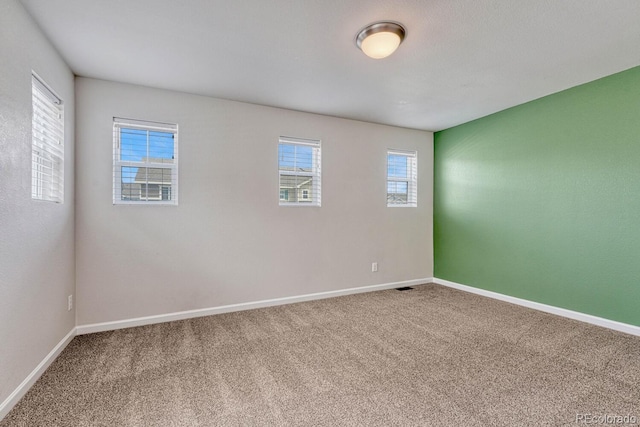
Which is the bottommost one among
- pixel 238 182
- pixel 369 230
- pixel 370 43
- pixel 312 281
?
pixel 312 281

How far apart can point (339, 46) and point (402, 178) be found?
280cm

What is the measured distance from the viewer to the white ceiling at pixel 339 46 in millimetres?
1977

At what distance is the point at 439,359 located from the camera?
2.36 metres

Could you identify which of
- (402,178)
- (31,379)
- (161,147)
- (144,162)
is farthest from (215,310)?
(402,178)

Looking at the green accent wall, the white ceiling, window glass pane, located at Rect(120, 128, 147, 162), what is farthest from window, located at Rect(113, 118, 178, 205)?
the green accent wall

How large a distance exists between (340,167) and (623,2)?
2951mm

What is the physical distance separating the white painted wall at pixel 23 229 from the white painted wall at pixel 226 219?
46 centimetres

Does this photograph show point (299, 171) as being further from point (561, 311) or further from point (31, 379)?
→ point (561, 311)

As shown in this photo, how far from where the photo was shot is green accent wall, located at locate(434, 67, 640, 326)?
9.48 ft

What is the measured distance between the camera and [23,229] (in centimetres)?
196

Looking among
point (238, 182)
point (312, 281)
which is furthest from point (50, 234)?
point (312, 281)

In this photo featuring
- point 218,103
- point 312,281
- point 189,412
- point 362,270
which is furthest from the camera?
point 362,270

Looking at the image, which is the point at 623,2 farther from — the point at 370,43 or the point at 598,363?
the point at 598,363

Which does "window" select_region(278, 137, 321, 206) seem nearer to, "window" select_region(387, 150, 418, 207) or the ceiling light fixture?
"window" select_region(387, 150, 418, 207)
